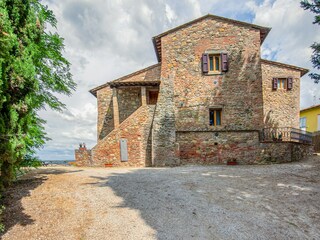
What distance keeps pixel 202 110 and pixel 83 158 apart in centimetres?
776

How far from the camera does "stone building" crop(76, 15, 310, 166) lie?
35.6 feet

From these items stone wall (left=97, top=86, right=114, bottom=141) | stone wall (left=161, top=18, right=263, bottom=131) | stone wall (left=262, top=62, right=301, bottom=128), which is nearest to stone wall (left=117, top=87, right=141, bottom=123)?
stone wall (left=97, top=86, right=114, bottom=141)

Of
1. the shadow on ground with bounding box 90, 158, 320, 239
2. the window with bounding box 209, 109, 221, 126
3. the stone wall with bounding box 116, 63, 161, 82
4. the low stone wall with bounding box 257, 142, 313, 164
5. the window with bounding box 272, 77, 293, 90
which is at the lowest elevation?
the shadow on ground with bounding box 90, 158, 320, 239

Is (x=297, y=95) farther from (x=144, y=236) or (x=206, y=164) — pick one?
(x=144, y=236)

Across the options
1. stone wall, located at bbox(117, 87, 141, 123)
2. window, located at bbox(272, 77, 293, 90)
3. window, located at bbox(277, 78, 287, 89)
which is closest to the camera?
stone wall, located at bbox(117, 87, 141, 123)

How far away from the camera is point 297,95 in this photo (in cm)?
1496

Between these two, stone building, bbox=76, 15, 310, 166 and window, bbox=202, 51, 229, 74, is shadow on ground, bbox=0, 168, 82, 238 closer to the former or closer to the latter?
stone building, bbox=76, 15, 310, 166

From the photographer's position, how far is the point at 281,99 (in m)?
14.8

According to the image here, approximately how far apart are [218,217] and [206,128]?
7879 mm

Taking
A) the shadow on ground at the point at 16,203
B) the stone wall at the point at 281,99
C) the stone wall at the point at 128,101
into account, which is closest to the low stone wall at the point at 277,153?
the stone wall at the point at 281,99

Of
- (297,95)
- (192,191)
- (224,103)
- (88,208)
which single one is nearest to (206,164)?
(224,103)

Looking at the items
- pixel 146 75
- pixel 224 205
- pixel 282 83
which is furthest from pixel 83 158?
pixel 282 83

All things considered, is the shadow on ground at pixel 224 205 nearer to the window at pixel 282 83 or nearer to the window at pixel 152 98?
the window at pixel 152 98

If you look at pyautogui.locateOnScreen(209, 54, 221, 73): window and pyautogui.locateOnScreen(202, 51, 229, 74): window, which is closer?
pyautogui.locateOnScreen(202, 51, 229, 74): window
